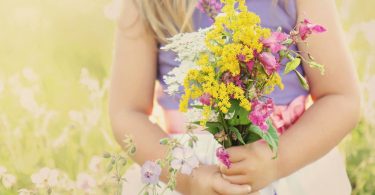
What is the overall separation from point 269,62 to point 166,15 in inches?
29.5

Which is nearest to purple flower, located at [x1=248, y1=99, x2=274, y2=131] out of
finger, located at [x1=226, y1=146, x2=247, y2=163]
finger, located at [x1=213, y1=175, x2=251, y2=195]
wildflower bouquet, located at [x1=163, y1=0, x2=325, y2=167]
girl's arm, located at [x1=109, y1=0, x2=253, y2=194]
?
wildflower bouquet, located at [x1=163, y1=0, x2=325, y2=167]

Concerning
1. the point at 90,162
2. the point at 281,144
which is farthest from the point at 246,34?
the point at 90,162

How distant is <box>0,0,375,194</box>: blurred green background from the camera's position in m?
2.57

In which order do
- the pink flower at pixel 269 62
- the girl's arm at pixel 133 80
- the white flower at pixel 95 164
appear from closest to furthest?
the pink flower at pixel 269 62 < the girl's arm at pixel 133 80 < the white flower at pixel 95 164

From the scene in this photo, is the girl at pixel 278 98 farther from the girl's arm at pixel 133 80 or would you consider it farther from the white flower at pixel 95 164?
the white flower at pixel 95 164

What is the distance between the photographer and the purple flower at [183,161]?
1.12 metres

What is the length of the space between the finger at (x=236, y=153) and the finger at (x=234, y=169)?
1cm

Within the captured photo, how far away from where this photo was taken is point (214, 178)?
4.83ft

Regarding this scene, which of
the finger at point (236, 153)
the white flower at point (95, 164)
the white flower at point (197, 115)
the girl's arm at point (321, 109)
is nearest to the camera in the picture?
the white flower at point (197, 115)

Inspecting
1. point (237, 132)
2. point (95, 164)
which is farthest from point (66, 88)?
point (237, 132)

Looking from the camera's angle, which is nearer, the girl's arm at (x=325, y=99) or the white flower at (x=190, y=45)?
the white flower at (x=190, y=45)

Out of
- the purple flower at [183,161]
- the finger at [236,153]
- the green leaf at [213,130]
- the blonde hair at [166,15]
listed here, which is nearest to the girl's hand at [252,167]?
the finger at [236,153]

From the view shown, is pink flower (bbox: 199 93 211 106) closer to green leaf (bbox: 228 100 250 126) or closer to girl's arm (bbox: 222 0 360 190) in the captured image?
green leaf (bbox: 228 100 250 126)

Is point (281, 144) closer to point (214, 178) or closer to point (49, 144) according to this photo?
point (214, 178)
